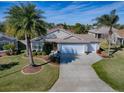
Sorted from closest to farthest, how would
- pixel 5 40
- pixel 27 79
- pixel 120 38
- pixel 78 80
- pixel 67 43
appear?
pixel 78 80 → pixel 27 79 → pixel 67 43 → pixel 5 40 → pixel 120 38

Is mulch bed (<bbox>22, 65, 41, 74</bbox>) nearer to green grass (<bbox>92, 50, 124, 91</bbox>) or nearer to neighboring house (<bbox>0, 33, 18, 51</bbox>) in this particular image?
green grass (<bbox>92, 50, 124, 91</bbox>)

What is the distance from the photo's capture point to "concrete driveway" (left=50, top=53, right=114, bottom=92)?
14914 millimetres

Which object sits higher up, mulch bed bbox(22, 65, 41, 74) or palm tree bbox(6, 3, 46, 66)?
palm tree bbox(6, 3, 46, 66)

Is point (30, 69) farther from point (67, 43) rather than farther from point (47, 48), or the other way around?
point (67, 43)

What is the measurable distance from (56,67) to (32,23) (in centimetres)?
702

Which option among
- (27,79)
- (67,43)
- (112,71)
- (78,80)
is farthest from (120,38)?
(27,79)

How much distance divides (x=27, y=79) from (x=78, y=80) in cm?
584

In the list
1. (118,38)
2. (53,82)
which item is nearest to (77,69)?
(53,82)

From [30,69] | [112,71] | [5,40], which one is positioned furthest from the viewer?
[5,40]

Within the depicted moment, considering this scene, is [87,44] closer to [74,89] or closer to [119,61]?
[119,61]

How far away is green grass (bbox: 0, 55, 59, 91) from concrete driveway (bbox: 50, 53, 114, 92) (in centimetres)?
91

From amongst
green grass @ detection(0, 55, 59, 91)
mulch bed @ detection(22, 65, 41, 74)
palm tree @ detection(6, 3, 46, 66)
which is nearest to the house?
green grass @ detection(0, 55, 59, 91)

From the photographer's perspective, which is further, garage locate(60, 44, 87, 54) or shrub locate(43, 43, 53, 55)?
garage locate(60, 44, 87, 54)

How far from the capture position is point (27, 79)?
56.4ft
